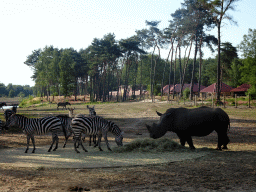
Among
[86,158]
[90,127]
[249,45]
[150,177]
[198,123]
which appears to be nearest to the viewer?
[150,177]

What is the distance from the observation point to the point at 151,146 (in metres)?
11.8

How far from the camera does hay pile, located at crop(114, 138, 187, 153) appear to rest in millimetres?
11494

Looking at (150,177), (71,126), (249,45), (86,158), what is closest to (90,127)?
(71,126)

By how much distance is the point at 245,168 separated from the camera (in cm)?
862

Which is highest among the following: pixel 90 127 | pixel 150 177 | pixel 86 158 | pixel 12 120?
pixel 12 120

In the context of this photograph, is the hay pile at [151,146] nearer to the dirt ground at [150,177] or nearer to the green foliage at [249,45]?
the dirt ground at [150,177]

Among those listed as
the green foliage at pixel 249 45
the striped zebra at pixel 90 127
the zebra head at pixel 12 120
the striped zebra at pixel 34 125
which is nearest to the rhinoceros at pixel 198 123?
the striped zebra at pixel 90 127

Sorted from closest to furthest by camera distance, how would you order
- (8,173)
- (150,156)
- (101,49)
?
(8,173)
(150,156)
(101,49)

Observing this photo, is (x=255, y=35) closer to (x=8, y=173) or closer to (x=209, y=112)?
(x=209, y=112)

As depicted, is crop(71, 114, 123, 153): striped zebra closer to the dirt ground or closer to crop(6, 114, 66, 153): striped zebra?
crop(6, 114, 66, 153): striped zebra

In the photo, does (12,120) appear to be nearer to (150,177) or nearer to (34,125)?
(34,125)

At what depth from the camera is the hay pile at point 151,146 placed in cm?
1149

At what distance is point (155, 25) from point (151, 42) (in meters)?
5.30

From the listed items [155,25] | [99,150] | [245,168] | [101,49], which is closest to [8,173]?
[99,150]
